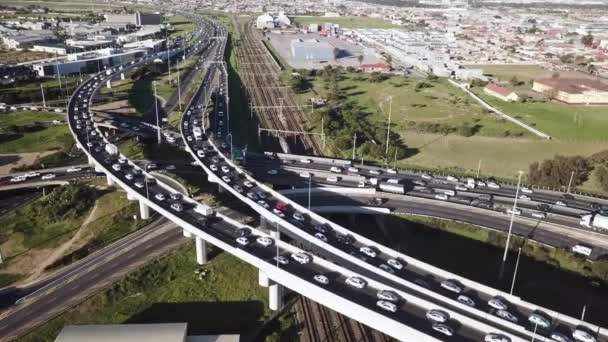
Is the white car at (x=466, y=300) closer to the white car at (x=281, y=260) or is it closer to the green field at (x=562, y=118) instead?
the white car at (x=281, y=260)

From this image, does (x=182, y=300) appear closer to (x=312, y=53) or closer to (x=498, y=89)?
(x=498, y=89)

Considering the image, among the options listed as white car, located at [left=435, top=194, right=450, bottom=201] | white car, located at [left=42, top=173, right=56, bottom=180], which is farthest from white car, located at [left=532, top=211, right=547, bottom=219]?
white car, located at [left=42, top=173, right=56, bottom=180]

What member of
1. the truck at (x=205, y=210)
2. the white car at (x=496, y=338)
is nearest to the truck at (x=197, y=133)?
the truck at (x=205, y=210)

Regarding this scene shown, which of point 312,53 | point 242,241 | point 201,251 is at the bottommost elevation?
point 201,251

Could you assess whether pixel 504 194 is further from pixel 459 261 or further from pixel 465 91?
pixel 465 91

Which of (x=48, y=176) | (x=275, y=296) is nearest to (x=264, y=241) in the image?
(x=275, y=296)

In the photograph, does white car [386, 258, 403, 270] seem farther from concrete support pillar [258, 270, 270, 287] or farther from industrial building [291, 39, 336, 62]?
industrial building [291, 39, 336, 62]
